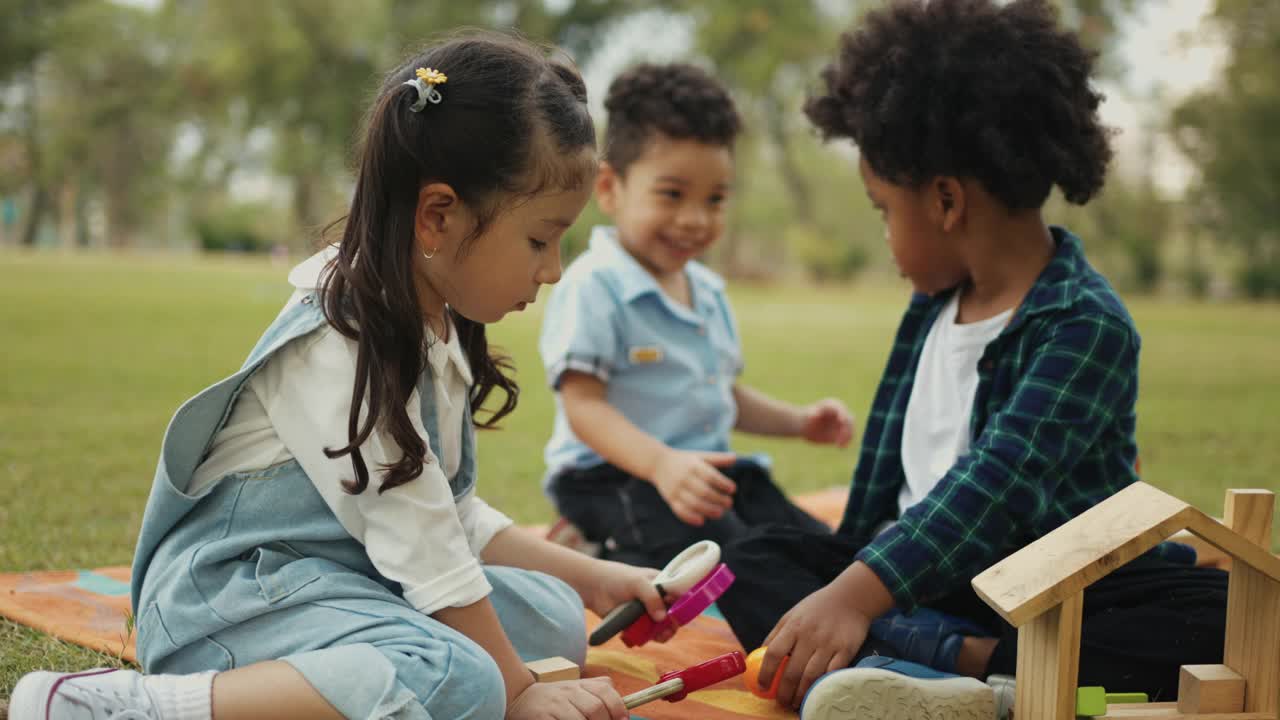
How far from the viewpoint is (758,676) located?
1591 millimetres

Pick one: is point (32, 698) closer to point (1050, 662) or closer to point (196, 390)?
point (1050, 662)

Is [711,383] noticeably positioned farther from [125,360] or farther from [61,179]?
[61,179]

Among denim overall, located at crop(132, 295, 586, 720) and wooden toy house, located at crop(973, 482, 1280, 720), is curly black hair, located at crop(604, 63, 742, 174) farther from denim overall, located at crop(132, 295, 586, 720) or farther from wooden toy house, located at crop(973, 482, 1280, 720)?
wooden toy house, located at crop(973, 482, 1280, 720)

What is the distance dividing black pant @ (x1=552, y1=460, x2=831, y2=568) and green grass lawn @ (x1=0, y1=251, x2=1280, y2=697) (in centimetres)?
52

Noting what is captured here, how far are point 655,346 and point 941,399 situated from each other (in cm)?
74

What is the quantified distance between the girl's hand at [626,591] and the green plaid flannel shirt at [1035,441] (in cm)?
31

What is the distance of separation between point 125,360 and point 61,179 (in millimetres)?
26268

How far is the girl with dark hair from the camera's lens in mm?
1295

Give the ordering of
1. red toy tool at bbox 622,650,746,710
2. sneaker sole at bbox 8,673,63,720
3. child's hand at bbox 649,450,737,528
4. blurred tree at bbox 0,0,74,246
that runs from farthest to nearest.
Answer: blurred tree at bbox 0,0,74,246 < child's hand at bbox 649,450,737,528 < red toy tool at bbox 622,650,746,710 < sneaker sole at bbox 8,673,63,720

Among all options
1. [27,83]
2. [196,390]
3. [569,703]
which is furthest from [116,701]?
[27,83]

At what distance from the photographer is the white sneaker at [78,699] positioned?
48.1 inches

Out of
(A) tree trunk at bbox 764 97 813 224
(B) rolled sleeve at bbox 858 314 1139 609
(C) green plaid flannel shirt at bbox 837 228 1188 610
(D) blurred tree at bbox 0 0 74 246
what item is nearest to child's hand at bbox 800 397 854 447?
(C) green plaid flannel shirt at bbox 837 228 1188 610

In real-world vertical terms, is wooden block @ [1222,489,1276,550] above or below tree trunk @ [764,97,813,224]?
below

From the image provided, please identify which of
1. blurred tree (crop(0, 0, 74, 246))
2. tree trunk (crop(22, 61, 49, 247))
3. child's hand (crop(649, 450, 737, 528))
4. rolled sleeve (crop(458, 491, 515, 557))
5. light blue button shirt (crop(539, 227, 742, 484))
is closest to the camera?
rolled sleeve (crop(458, 491, 515, 557))
